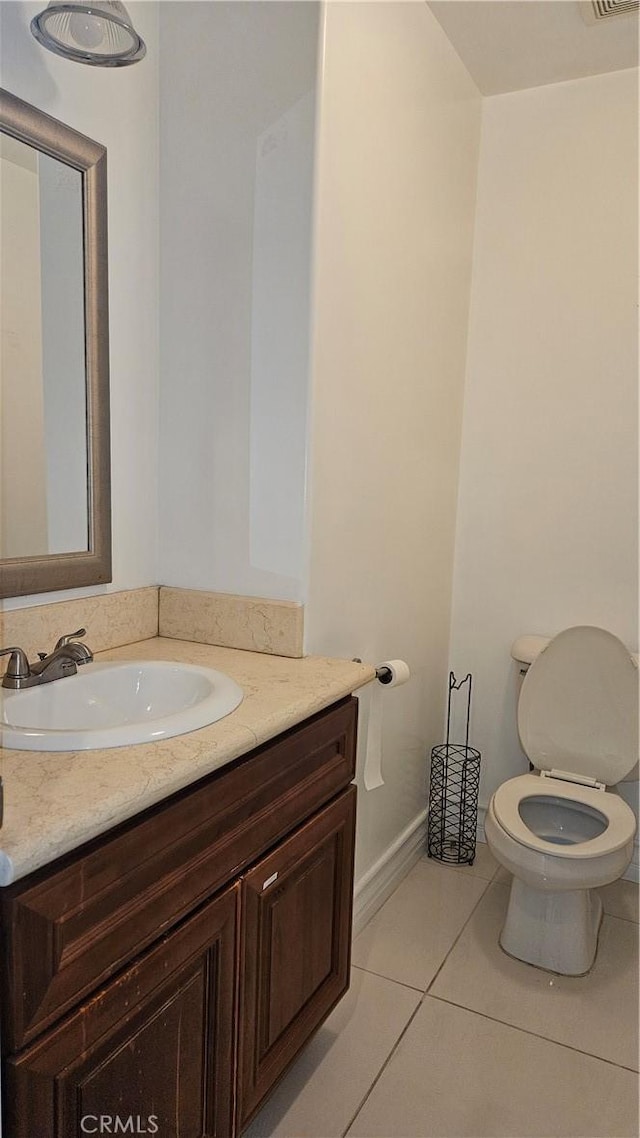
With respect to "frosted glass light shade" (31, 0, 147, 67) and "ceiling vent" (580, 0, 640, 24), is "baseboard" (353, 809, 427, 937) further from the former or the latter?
"ceiling vent" (580, 0, 640, 24)

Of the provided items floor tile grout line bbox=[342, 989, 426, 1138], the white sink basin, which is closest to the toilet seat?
floor tile grout line bbox=[342, 989, 426, 1138]

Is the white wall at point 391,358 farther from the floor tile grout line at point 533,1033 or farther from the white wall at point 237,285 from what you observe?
the floor tile grout line at point 533,1033

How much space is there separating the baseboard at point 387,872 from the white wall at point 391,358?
0.04 meters

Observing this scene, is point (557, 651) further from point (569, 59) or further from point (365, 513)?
point (569, 59)

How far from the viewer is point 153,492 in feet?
6.12

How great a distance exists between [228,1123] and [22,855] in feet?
2.53

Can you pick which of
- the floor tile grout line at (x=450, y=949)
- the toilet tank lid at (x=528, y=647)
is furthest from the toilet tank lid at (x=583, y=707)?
the floor tile grout line at (x=450, y=949)

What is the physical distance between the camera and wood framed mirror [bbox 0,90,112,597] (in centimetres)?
139

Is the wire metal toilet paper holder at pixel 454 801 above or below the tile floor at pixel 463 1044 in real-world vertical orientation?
above

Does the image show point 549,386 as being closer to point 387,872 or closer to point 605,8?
point 605,8

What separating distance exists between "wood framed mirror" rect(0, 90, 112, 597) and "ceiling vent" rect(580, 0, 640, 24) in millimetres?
1369

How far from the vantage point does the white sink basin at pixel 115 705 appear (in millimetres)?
1106

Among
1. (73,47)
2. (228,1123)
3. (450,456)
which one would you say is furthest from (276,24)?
(228,1123)

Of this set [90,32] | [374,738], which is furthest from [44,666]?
[90,32]
